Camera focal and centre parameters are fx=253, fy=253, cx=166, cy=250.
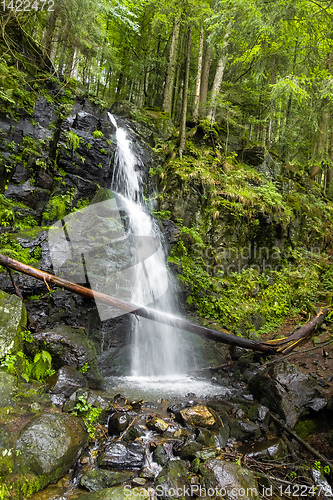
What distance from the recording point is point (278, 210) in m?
10.9

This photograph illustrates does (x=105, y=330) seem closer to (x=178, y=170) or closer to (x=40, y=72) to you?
(x=178, y=170)

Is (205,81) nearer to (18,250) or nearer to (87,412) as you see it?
(18,250)

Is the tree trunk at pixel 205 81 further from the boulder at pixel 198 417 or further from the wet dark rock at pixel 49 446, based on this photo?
the wet dark rock at pixel 49 446

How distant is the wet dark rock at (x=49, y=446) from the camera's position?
2.50 m

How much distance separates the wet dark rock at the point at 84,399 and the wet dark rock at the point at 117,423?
0.98 ft

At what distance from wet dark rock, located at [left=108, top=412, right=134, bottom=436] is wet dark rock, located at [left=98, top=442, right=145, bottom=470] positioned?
24 cm

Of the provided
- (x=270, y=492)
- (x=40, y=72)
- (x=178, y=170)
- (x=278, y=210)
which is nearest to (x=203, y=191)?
(x=178, y=170)

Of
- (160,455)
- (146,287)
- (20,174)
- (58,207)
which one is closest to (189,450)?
(160,455)

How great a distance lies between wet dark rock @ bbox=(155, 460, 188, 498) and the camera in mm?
2672

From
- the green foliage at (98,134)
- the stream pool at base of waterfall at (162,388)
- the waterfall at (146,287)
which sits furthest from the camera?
the green foliage at (98,134)

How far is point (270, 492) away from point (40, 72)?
12844 mm

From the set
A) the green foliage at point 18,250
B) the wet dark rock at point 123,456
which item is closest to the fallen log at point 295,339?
the wet dark rock at point 123,456

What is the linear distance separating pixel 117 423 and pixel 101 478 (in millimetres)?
848

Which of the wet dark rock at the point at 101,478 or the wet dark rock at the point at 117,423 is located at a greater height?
the wet dark rock at the point at 101,478
